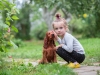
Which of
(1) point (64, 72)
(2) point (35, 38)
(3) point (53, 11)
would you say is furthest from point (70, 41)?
(2) point (35, 38)

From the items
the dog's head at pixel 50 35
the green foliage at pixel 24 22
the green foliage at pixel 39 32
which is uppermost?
the dog's head at pixel 50 35

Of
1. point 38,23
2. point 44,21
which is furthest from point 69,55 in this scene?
point 38,23

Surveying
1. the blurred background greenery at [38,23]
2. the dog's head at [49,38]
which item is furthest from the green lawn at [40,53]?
the dog's head at [49,38]

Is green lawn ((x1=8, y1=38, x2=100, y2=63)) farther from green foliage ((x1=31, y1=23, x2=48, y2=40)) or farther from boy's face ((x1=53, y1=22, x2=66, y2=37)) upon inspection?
green foliage ((x1=31, y1=23, x2=48, y2=40))

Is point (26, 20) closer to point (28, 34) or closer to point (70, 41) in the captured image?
point (28, 34)

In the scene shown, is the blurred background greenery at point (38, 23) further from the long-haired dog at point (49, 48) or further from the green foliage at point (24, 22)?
the long-haired dog at point (49, 48)

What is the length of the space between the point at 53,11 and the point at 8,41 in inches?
560

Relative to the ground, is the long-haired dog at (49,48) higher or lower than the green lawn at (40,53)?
higher

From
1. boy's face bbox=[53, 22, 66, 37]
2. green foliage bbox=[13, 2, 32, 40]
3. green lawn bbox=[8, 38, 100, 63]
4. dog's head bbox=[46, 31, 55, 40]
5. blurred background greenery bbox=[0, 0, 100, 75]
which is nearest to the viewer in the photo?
blurred background greenery bbox=[0, 0, 100, 75]

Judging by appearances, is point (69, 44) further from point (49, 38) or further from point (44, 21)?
point (44, 21)

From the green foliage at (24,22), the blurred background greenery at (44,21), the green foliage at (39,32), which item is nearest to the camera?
the blurred background greenery at (44,21)

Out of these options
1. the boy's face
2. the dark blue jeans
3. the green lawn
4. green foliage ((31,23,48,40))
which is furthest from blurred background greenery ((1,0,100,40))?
the dark blue jeans

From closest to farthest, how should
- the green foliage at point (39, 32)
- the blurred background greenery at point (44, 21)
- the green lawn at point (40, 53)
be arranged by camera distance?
the green lawn at point (40, 53) < the blurred background greenery at point (44, 21) < the green foliage at point (39, 32)

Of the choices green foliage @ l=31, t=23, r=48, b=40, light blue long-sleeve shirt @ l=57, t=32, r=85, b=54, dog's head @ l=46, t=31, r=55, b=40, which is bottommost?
green foliage @ l=31, t=23, r=48, b=40
